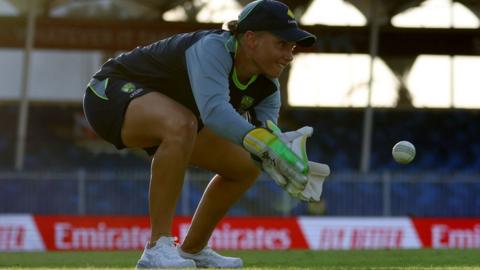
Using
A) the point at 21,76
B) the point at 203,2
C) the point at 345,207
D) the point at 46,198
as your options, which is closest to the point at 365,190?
the point at 345,207

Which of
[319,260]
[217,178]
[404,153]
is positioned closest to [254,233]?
[319,260]

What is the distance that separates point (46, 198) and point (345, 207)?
5.05 m

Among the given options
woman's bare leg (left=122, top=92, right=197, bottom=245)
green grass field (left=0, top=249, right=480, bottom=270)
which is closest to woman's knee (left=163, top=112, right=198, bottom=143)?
woman's bare leg (left=122, top=92, right=197, bottom=245)

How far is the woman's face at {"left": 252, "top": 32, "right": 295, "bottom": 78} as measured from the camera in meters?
5.62

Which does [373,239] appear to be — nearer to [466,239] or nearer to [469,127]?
[466,239]

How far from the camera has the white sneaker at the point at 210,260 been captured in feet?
20.2

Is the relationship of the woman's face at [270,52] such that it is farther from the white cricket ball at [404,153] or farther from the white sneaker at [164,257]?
the white cricket ball at [404,153]

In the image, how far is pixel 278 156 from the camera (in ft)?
16.9

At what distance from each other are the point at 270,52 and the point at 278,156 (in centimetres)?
71

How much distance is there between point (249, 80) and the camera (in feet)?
19.4

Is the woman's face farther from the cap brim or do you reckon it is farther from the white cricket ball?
the white cricket ball

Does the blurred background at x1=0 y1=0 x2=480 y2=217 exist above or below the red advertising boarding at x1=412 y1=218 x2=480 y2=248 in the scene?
above

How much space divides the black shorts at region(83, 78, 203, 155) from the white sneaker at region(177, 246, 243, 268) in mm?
639

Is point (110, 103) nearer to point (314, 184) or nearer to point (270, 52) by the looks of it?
point (270, 52)
